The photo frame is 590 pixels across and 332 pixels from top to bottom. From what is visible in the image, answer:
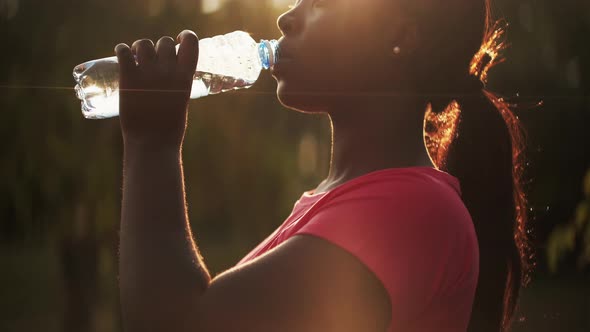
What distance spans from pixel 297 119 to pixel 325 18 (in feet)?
19.7

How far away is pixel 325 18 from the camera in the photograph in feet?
5.08

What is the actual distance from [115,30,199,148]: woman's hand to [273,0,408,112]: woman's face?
22 centimetres

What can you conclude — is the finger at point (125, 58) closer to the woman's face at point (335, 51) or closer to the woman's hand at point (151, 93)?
the woman's hand at point (151, 93)

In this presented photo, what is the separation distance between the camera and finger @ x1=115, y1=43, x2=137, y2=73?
4.63 ft

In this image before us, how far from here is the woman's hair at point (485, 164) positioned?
5.51 feet

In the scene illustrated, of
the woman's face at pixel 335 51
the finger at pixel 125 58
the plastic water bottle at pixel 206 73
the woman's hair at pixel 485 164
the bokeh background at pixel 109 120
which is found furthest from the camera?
the bokeh background at pixel 109 120

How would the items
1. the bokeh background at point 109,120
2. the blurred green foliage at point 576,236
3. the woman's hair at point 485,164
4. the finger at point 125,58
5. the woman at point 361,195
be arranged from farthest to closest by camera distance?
the bokeh background at point 109,120, the blurred green foliage at point 576,236, the woman's hair at point 485,164, the finger at point 125,58, the woman at point 361,195

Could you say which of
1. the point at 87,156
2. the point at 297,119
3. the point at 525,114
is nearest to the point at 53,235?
the point at 87,156

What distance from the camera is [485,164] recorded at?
5.79 feet

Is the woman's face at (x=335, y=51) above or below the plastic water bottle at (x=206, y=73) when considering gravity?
above

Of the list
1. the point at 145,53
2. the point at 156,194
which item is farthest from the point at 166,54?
the point at 156,194

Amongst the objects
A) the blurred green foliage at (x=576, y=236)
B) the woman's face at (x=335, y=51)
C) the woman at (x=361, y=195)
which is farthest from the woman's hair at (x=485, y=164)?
the blurred green foliage at (x=576, y=236)

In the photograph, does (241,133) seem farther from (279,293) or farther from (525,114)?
(279,293)

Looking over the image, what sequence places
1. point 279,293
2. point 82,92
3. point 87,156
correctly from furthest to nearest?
point 87,156 → point 82,92 → point 279,293
